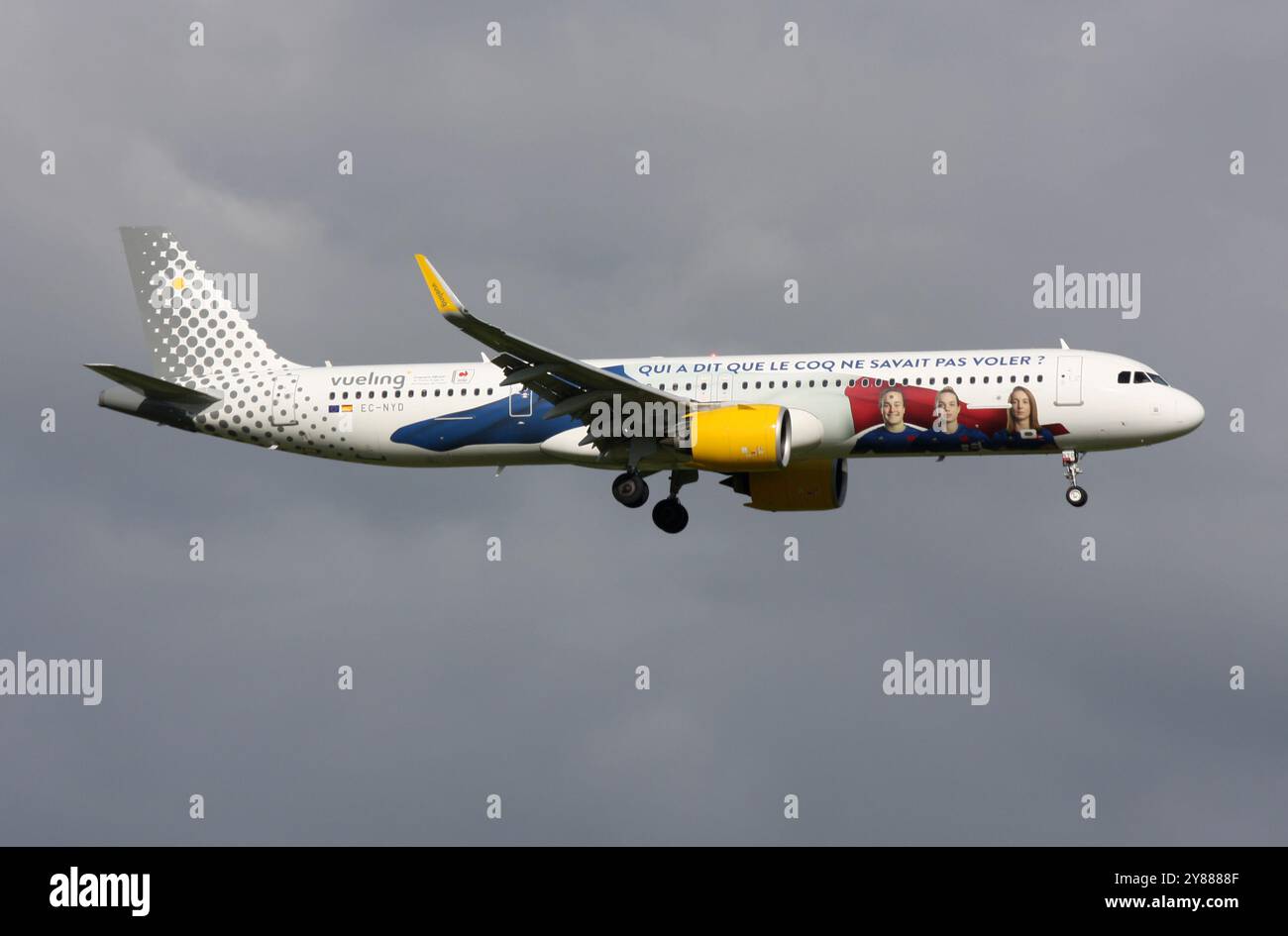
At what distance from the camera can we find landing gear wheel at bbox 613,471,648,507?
5494 cm

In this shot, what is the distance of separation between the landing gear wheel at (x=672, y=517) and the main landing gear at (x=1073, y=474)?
34.1 feet

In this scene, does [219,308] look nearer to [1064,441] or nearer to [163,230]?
[163,230]

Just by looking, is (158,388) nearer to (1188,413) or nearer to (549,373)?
(549,373)

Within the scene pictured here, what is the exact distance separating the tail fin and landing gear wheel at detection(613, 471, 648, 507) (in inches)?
410

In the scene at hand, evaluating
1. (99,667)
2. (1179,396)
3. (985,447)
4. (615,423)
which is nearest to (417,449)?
(615,423)

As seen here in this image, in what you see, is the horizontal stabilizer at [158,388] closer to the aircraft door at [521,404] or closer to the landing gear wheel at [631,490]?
the aircraft door at [521,404]

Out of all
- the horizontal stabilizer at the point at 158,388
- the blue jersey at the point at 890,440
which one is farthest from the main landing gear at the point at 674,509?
the horizontal stabilizer at the point at 158,388

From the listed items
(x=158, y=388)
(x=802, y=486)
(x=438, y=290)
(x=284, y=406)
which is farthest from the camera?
(x=802, y=486)

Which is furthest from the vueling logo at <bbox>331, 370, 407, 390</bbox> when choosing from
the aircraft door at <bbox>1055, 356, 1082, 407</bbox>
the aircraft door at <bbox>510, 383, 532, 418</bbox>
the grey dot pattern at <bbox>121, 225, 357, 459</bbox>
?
the aircraft door at <bbox>1055, 356, 1082, 407</bbox>

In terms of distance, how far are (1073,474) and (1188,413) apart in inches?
124

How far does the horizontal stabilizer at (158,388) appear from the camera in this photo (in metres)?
54.9

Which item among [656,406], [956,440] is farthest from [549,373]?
[956,440]

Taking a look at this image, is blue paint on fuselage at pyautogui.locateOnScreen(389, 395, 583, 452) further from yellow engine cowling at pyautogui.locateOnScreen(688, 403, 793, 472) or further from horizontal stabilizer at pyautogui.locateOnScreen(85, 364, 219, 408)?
horizontal stabilizer at pyautogui.locateOnScreen(85, 364, 219, 408)

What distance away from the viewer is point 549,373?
172ft
